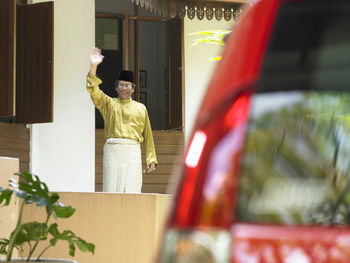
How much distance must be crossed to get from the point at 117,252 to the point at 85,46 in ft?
18.1

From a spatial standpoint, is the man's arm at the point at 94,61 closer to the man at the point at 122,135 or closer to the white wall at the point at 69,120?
the man at the point at 122,135

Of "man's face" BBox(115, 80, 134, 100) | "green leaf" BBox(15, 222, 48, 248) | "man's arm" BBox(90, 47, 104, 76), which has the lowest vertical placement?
"green leaf" BBox(15, 222, 48, 248)

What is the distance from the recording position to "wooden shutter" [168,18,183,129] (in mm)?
11555

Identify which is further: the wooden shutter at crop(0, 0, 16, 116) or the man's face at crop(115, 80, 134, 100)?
the wooden shutter at crop(0, 0, 16, 116)

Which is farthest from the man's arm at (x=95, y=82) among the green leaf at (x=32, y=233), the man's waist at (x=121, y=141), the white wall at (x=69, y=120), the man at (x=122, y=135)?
the green leaf at (x=32, y=233)

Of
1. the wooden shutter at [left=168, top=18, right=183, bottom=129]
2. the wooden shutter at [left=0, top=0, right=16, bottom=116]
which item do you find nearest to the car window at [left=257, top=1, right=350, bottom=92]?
the wooden shutter at [left=0, top=0, right=16, bottom=116]

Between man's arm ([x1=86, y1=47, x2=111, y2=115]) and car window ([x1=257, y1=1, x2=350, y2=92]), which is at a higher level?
man's arm ([x1=86, y1=47, x2=111, y2=115])

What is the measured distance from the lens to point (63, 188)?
1074 cm

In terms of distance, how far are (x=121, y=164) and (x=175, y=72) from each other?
3452 mm

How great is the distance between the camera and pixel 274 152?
3.46ft

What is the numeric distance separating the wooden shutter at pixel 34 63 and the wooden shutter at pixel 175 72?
2172 millimetres

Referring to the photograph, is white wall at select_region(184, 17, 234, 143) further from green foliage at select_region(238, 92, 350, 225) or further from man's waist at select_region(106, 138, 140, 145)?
green foliage at select_region(238, 92, 350, 225)

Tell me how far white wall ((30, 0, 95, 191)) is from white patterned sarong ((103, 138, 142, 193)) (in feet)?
7.39

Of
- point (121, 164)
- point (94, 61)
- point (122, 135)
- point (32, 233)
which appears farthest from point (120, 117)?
point (32, 233)
